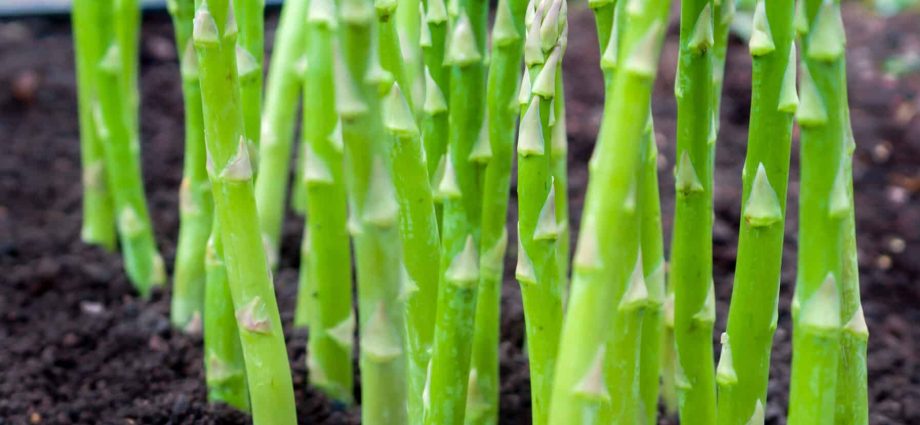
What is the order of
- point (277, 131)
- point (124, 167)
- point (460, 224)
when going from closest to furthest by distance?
point (460, 224), point (277, 131), point (124, 167)

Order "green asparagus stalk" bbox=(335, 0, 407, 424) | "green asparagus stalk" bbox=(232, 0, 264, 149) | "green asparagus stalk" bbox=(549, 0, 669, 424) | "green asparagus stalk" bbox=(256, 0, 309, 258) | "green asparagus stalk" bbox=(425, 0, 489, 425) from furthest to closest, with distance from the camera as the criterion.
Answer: "green asparagus stalk" bbox=(256, 0, 309, 258)
"green asparagus stalk" bbox=(232, 0, 264, 149)
"green asparagus stalk" bbox=(425, 0, 489, 425)
"green asparagus stalk" bbox=(335, 0, 407, 424)
"green asparagus stalk" bbox=(549, 0, 669, 424)

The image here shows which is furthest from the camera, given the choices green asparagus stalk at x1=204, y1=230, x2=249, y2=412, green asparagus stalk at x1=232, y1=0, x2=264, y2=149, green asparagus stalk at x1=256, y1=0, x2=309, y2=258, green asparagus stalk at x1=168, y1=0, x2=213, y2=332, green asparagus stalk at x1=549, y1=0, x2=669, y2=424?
green asparagus stalk at x1=256, y1=0, x2=309, y2=258

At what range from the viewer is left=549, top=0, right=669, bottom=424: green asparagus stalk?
26.9 inches

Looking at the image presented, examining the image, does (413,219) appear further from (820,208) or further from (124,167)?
(124,167)

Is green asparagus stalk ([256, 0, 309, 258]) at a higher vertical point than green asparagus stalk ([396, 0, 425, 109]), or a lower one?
lower

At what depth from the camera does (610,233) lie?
2.41 feet

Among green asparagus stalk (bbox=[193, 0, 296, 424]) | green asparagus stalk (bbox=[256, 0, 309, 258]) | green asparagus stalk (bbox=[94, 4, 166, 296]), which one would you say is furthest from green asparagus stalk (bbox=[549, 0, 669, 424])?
green asparagus stalk (bbox=[94, 4, 166, 296])

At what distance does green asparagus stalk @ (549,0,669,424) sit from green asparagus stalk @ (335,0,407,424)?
0.69 ft

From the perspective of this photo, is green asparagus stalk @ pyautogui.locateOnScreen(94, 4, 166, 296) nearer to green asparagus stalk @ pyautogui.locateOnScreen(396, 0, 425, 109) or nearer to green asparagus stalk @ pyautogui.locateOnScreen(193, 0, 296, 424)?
green asparagus stalk @ pyautogui.locateOnScreen(396, 0, 425, 109)

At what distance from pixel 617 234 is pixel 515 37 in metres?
0.32

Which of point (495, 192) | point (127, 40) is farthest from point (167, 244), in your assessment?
point (495, 192)

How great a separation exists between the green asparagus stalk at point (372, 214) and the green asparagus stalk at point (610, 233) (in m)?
0.21

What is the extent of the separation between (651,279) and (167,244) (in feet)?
3.93

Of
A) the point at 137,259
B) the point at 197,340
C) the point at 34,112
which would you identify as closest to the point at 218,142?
the point at 197,340
